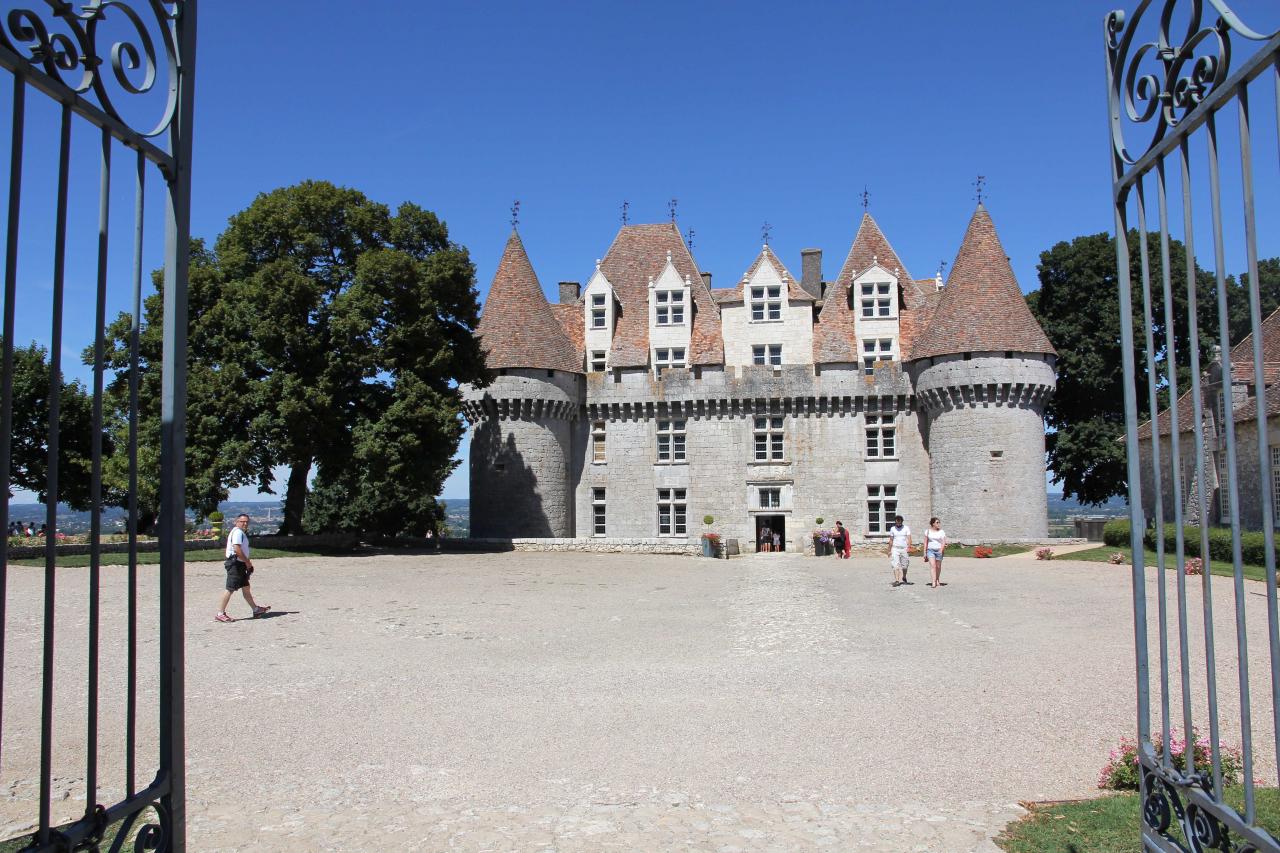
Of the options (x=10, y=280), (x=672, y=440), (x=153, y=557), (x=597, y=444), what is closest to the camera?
(x=10, y=280)

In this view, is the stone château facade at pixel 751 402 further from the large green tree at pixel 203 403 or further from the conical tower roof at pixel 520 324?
the large green tree at pixel 203 403

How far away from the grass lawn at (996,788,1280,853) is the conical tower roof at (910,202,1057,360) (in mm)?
32694

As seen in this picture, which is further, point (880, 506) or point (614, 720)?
point (880, 506)

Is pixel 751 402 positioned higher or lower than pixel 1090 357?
lower

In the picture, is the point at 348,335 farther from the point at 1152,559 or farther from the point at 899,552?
the point at 1152,559

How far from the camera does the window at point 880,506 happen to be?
3953 centimetres

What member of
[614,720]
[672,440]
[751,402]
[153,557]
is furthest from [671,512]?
[614,720]

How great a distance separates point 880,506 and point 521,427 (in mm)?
15868

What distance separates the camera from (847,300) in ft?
138

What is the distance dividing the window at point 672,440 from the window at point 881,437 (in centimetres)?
824

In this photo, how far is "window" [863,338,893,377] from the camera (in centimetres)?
4088

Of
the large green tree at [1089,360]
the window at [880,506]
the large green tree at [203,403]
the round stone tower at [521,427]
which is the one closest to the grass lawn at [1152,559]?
the window at [880,506]

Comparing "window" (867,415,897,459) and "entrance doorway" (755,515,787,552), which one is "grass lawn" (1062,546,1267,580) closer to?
"window" (867,415,897,459)

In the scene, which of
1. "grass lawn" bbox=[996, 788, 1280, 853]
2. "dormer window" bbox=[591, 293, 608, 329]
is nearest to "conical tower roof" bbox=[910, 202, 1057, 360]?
"dormer window" bbox=[591, 293, 608, 329]
